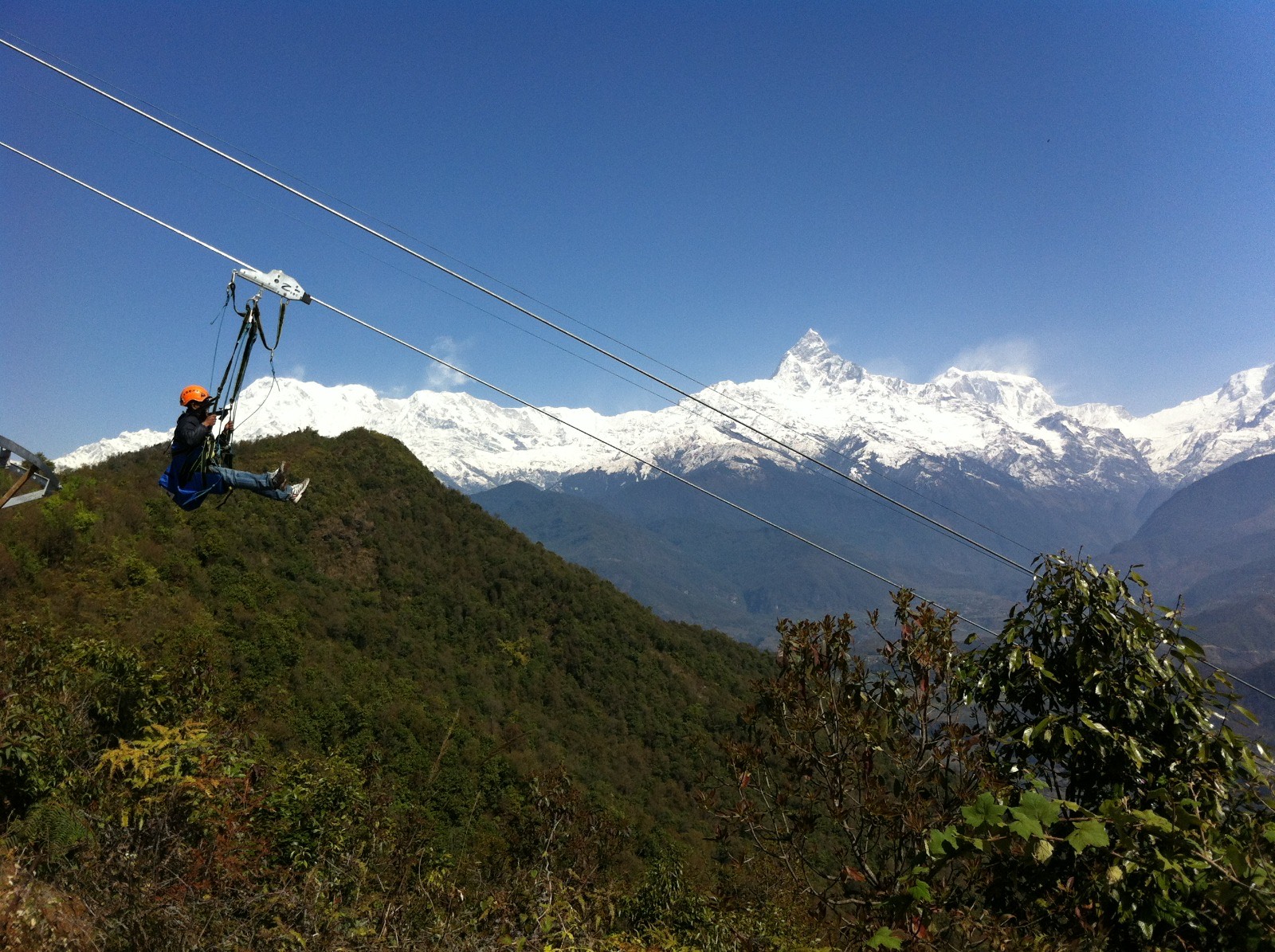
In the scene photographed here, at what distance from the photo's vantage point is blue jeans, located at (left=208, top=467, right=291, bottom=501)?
910 centimetres

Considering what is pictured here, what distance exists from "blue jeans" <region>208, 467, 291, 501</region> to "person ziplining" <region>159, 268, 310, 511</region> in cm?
1

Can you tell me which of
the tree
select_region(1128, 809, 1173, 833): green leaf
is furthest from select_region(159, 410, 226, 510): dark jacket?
select_region(1128, 809, 1173, 833): green leaf

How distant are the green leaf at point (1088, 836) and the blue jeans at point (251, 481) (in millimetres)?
9355

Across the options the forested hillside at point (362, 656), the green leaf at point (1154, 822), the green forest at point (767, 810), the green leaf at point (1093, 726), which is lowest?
the forested hillside at point (362, 656)

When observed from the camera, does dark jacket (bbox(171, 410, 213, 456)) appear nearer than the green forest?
No

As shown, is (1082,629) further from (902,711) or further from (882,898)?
(882,898)

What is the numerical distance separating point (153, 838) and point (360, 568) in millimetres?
47594

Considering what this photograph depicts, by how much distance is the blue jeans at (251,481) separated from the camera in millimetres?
9102

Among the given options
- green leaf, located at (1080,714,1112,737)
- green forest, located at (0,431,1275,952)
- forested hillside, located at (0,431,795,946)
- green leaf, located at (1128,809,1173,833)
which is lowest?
forested hillside, located at (0,431,795,946)

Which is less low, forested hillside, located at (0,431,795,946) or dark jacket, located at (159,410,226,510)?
dark jacket, located at (159,410,226,510)

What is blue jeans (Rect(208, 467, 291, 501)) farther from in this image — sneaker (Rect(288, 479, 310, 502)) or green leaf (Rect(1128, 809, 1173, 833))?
green leaf (Rect(1128, 809, 1173, 833))

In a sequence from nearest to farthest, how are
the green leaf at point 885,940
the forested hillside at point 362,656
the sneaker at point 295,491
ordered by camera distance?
the green leaf at point 885,940, the sneaker at point 295,491, the forested hillside at point 362,656

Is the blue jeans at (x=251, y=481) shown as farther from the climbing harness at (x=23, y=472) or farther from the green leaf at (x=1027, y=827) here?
the green leaf at (x=1027, y=827)

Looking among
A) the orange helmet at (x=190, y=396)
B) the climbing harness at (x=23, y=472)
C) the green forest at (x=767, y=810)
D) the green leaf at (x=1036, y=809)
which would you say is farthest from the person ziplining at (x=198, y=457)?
the green leaf at (x=1036, y=809)
